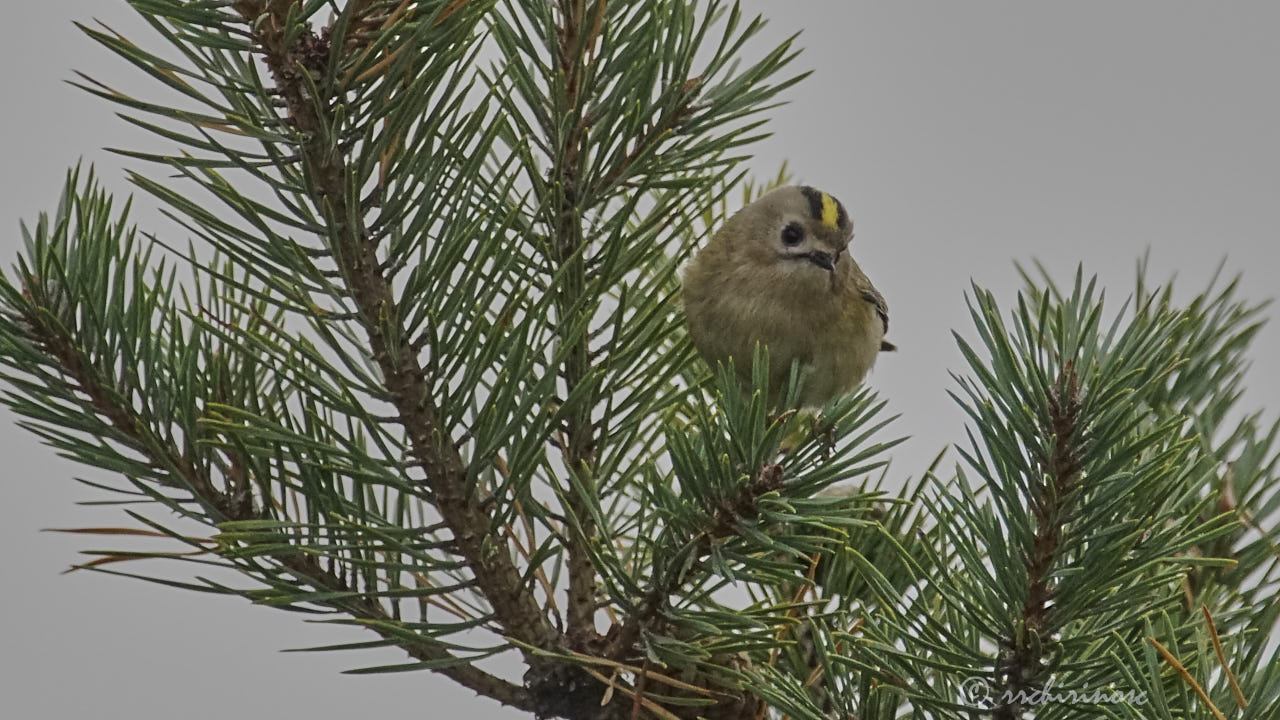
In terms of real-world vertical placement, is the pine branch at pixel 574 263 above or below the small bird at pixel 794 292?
below

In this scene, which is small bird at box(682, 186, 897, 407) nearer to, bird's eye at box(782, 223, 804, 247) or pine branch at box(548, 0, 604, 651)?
bird's eye at box(782, 223, 804, 247)

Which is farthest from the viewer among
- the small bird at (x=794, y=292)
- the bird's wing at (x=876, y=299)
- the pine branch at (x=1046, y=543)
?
the bird's wing at (x=876, y=299)

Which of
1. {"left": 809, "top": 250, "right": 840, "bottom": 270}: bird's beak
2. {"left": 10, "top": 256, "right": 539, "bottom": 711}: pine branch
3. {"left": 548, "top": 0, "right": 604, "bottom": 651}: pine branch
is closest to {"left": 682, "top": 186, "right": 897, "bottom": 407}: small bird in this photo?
{"left": 809, "top": 250, "right": 840, "bottom": 270}: bird's beak

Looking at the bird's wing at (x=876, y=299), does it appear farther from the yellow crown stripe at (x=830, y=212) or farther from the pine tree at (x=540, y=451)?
the pine tree at (x=540, y=451)

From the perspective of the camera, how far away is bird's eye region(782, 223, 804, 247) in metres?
1.27

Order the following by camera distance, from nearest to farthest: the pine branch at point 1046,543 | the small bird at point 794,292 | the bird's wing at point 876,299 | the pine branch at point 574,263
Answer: the pine branch at point 1046,543, the pine branch at point 574,263, the small bird at point 794,292, the bird's wing at point 876,299

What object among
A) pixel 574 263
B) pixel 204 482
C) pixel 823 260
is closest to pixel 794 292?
pixel 823 260

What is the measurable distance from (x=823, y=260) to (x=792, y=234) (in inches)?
1.7

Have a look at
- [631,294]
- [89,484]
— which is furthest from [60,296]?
[631,294]

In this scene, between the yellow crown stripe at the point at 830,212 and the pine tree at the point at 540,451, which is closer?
the pine tree at the point at 540,451

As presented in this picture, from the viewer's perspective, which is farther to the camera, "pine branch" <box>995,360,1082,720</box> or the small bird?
the small bird

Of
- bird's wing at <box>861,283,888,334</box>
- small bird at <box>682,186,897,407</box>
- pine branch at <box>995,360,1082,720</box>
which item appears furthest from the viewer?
bird's wing at <box>861,283,888,334</box>

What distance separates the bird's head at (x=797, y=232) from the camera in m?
1.22

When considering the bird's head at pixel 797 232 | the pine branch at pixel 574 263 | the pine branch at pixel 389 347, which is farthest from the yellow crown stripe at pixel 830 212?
the pine branch at pixel 389 347
